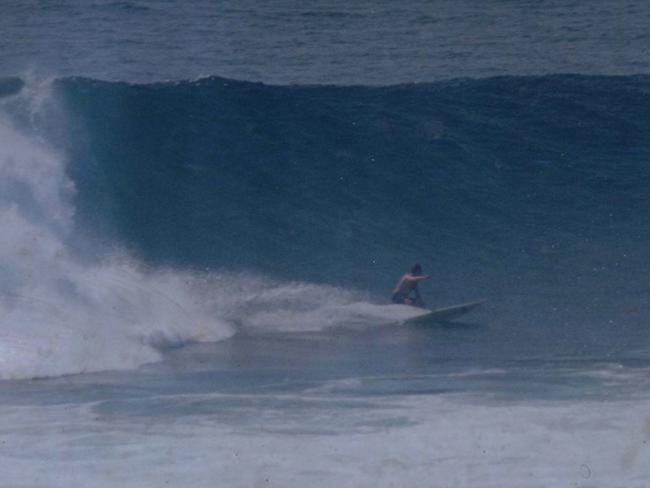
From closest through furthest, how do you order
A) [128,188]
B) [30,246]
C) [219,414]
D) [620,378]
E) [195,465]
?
[195,465]
[219,414]
[620,378]
[30,246]
[128,188]

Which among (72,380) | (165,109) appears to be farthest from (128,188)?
(72,380)

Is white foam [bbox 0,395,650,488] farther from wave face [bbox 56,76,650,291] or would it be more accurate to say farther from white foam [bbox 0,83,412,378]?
wave face [bbox 56,76,650,291]

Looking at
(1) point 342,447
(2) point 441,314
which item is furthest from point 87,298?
(1) point 342,447

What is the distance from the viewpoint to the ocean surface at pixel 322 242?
4914 mm

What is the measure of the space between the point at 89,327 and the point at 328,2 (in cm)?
840

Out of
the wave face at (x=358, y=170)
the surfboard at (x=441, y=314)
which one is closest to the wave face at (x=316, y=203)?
the wave face at (x=358, y=170)

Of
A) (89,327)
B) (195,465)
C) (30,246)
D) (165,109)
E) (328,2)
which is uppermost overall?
(328,2)

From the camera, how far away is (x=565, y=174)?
44.8 ft

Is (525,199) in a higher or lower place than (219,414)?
higher

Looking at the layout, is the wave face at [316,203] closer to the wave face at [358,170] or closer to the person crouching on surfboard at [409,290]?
the wave face at [358,170]

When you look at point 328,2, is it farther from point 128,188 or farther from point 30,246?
point 30,246

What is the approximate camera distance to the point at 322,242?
40.3 ft

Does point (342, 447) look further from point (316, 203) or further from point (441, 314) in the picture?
point (316, 203)

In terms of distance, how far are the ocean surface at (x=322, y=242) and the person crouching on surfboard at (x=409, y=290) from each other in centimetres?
24
